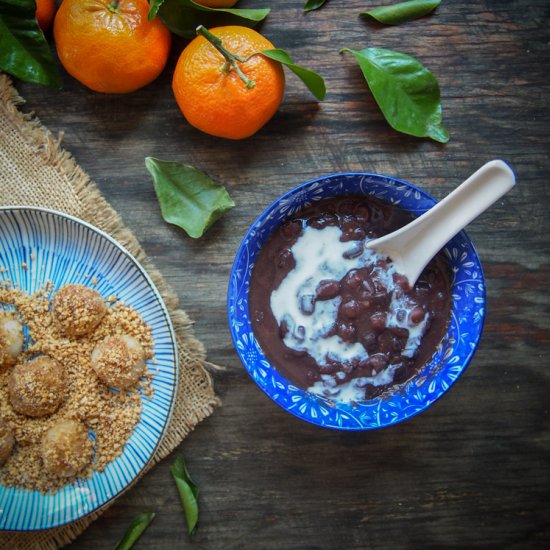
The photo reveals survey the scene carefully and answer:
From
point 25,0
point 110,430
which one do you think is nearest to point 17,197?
point 25,0

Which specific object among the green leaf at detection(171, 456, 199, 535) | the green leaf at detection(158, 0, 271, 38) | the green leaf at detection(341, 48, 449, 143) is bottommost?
the green leaf at detection(171, 456, 199, 535)

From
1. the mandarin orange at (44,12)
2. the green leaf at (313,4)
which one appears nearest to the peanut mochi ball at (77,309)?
the mandarin orange at (44,12)

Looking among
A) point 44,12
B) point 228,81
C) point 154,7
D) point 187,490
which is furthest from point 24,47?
point 187,490

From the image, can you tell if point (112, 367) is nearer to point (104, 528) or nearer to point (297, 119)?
point (104, 528)

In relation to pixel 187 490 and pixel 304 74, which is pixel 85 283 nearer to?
pixel 187 490

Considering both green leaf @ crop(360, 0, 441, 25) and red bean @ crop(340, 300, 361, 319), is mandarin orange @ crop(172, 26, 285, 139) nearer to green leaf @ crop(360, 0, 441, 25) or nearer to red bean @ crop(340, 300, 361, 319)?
green leaf @ crop(360, 0, 441, 25)

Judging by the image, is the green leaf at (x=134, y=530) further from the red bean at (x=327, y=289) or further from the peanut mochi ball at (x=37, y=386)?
the red bean at (x=327, y=289)

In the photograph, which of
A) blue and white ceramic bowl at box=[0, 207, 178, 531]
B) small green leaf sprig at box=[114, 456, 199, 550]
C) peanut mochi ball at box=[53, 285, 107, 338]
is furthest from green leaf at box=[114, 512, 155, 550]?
peanut mochi ball at box=[53, 285, 107, 338]
